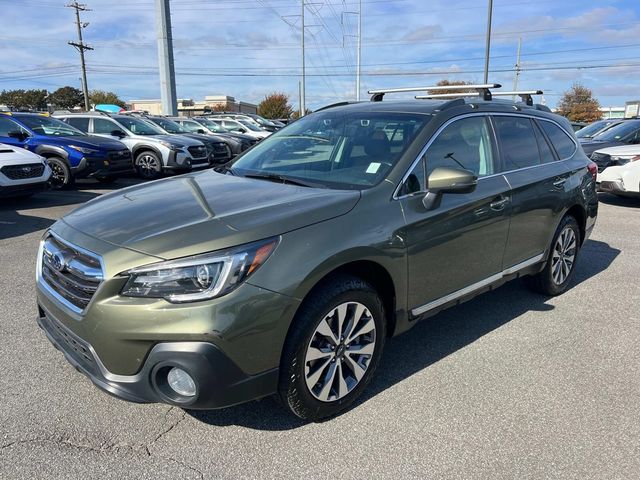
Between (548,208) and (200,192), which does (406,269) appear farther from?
(548,208)

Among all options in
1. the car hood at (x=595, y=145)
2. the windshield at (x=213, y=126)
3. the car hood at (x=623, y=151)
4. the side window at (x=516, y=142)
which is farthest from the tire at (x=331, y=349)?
the windshield at (x=213, y=126)

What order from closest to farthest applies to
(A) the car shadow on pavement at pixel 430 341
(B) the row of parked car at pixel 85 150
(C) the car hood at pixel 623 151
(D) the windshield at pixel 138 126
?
(A) the car shadow on pavement at pixel 430 341 → (B) the row of parked car at pixel 85 150 → (C) the car hood at pixel 623 151 → (D) the windshield at pixel 138 126

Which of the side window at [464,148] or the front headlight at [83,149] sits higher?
the side window at [464,148]

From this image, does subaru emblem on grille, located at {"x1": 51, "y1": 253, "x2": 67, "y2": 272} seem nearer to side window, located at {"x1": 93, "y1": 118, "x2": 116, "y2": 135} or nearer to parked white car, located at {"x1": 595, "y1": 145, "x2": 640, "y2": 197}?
parked white car, located at {"x1": 595, "y1": 145, "x2": 640, "y2": 197}

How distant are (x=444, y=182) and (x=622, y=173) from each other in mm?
7962

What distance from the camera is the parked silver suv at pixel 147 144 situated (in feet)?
42.7

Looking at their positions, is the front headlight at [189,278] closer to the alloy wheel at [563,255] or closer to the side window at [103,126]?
the alloy wheel at [563,255]

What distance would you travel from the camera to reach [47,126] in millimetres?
11500

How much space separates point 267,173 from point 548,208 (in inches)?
97.4

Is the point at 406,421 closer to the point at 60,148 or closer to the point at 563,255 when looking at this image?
the point at 563,255

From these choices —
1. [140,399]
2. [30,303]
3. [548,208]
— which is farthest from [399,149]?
[30,303]

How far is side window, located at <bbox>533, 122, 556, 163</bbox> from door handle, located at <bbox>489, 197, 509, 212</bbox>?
954mm

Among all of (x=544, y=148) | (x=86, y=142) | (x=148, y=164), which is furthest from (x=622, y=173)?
(x=86, y=142)

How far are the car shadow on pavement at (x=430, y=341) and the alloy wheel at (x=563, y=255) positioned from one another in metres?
0.28
